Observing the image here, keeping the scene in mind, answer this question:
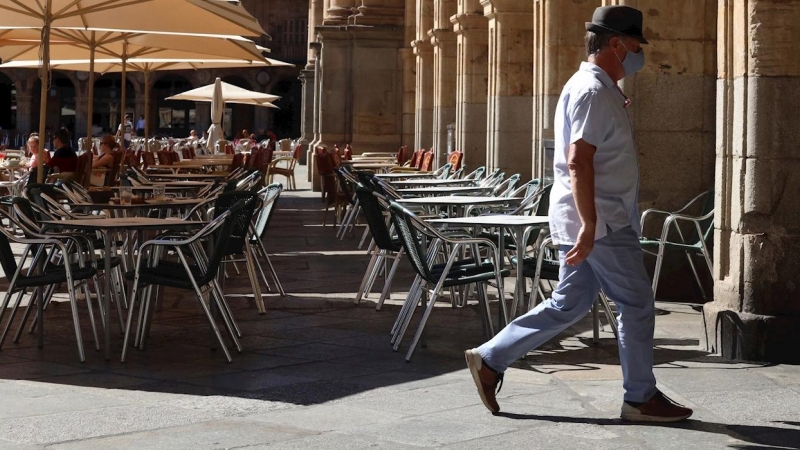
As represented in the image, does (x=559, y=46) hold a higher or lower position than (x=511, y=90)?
higher

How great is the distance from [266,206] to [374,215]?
162cm

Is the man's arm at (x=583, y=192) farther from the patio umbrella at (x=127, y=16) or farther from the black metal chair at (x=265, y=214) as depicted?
the patio umbrella at (x=127, y=16)

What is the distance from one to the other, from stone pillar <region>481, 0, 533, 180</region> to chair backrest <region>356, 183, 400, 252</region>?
696 cm

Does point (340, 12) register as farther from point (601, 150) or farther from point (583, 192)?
point (583, 192)

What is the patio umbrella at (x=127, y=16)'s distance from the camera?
1139cm

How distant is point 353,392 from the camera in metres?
6.56

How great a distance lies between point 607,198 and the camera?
5797 millimetres

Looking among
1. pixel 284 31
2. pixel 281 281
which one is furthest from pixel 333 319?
pixel 284 31

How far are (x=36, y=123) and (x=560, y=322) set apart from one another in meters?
58.8

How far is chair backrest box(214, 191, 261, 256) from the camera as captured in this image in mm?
8453

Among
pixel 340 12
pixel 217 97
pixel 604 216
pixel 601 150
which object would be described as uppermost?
pixel 340 12

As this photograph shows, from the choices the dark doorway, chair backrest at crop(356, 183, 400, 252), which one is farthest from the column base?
the dark doorway

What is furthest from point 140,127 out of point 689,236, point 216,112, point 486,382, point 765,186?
point 486,382

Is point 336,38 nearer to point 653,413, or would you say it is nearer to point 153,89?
point 653,413
